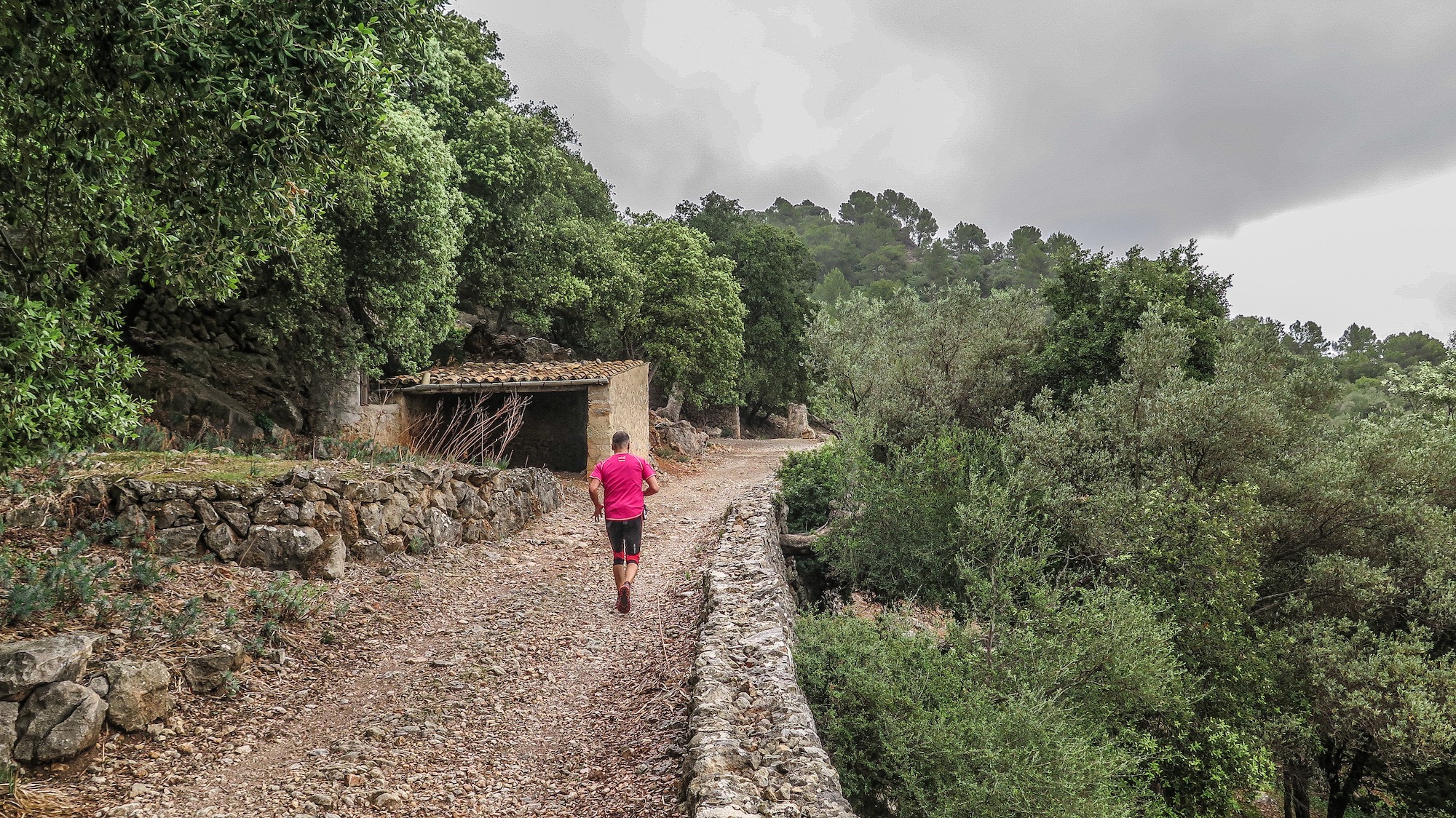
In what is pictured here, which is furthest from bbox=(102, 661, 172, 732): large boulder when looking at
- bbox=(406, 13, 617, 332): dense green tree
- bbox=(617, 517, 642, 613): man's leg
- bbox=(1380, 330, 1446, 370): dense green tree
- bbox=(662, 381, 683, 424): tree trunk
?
bbox=(1380, 330, 1446, 370): dense green tree

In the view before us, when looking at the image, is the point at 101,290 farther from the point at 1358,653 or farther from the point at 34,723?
the point at 1358,653

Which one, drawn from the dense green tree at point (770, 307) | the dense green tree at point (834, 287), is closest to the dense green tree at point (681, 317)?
the dense green tree at point (770, 307)

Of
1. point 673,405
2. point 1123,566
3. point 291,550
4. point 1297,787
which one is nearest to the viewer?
point 291,550

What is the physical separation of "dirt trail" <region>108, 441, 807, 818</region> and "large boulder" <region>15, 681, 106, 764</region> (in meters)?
0.28

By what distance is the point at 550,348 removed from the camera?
23.3 metres

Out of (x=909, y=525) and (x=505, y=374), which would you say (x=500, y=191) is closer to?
(x=505, y=374)

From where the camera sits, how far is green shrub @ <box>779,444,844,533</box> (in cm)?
1689

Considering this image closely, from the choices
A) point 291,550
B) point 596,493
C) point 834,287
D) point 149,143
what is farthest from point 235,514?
point 834,287

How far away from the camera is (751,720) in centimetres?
548

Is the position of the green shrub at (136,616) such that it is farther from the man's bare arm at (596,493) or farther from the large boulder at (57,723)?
the man's bare arm at (596,493)

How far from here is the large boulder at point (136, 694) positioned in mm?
4762

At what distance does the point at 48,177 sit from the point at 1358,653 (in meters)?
17.2

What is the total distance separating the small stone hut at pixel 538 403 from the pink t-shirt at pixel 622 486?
358 inches

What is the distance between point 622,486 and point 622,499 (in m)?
0.15
